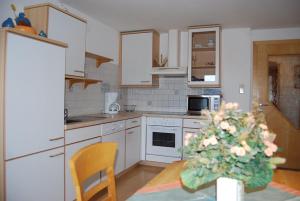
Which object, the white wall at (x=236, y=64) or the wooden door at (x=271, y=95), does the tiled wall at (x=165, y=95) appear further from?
the wooden door at (x=271, y=95)

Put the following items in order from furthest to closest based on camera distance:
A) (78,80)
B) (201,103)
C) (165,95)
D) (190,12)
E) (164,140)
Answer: (165,95) < (201,103) < (164,140) < (190,12) < (78,80)

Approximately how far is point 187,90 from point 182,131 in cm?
81

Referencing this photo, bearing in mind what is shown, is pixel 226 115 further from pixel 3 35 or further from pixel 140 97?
pixel 140 97

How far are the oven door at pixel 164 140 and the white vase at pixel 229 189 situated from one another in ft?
9.40

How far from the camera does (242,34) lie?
3.89 meters

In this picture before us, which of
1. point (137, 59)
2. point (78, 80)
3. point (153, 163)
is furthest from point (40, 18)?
point (153, 163)

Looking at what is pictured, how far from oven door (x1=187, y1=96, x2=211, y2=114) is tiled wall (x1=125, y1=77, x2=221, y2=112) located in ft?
0.71

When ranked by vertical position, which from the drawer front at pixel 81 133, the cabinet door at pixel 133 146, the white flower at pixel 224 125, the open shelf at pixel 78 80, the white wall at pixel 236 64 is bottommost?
the cabinet door at pixel 133 146

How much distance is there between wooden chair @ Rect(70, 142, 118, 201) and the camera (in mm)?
972

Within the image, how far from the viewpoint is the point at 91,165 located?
3.61 feet

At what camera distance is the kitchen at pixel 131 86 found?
7.90ft

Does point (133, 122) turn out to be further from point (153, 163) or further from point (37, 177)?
point (37, 177)

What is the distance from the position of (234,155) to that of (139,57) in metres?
3.53

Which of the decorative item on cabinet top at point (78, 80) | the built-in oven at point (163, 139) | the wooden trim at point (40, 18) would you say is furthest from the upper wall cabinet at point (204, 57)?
the wooden trim at point (40, 18)
